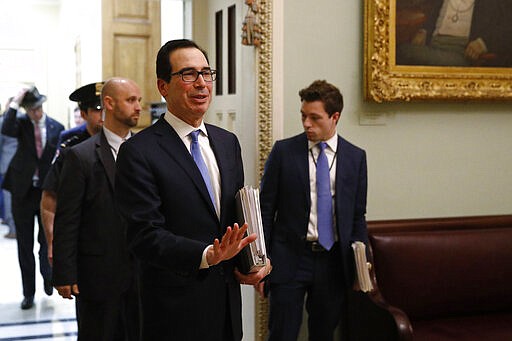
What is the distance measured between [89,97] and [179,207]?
2290 mm

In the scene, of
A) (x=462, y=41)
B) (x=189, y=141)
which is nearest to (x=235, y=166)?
(x=189, y=141)

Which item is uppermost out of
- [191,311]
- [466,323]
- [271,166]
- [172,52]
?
[172,52]

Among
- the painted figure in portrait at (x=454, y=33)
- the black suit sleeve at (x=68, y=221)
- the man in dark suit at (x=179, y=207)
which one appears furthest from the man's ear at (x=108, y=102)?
the painted figure in portrait at (x=454, y=33)

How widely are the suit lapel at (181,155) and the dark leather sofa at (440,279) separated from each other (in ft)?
6.40

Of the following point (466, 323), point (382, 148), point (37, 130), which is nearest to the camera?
point (466, 323)

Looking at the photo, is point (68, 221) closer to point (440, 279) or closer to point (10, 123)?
point (440, 279)

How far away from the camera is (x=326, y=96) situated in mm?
3674

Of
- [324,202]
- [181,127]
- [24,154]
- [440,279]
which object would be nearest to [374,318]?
[440,279]

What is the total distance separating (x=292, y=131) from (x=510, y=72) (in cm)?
161

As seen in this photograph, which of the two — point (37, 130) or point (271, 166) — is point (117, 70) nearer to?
point (37, 130)

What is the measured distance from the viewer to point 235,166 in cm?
249

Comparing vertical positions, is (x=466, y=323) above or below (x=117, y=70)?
below

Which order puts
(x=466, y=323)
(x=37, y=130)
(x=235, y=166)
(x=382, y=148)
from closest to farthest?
1. (x=235, y=166)
2. (x=466, y=323)
3. (x=382, y=148)
4. (x=37, y=130)

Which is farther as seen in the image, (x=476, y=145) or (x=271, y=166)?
(x=476, y=145)
